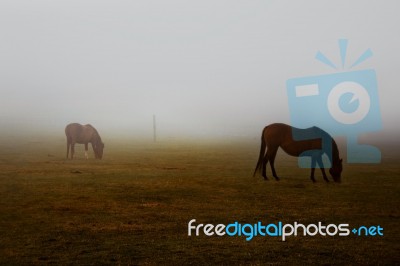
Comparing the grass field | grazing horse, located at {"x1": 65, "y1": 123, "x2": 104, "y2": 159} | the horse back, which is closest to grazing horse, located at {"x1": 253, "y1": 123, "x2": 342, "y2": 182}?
the grass field

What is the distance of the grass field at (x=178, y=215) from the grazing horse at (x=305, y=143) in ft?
2.77

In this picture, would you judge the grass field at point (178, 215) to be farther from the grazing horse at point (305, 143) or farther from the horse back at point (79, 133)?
the horse back at point (79, 133)

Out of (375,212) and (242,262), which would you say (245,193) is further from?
(242,262)

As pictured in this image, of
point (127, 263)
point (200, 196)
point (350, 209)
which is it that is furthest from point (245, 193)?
point (127, 263)

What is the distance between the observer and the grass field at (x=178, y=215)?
25.8 feet

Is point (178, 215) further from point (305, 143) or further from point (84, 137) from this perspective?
point (84, 137)

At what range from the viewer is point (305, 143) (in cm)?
1770

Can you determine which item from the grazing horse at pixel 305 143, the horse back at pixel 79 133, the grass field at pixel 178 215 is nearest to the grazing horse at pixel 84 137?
the horse back at pixel 79 133

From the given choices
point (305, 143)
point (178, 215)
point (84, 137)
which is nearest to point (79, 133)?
point (84, 137)

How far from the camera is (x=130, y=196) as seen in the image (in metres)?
14.3

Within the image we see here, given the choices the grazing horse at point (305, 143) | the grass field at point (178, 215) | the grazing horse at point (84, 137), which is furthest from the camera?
the grazing horse at point (84, 137)

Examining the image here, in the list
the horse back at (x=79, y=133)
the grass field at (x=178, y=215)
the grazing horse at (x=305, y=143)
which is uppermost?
the horse back at (x=79, y=133)

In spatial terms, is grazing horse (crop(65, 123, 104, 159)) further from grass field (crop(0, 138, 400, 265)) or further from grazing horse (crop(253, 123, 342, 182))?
grazing horse (crop(253, 123, 342, 182))

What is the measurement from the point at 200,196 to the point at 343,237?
6.02m
